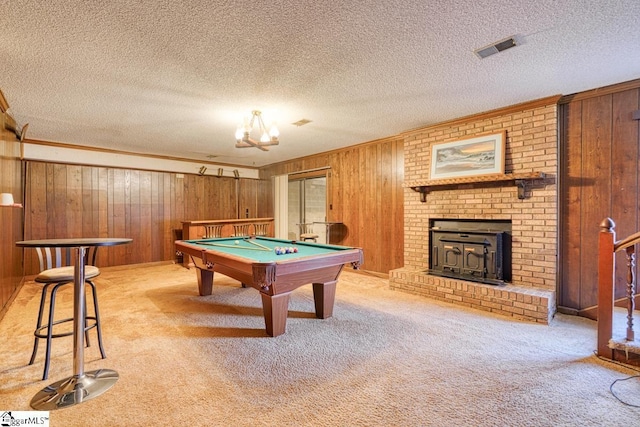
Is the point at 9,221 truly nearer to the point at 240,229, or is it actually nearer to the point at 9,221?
the point at 9,221

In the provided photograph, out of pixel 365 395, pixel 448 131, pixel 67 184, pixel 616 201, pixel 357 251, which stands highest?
pixel 448 131

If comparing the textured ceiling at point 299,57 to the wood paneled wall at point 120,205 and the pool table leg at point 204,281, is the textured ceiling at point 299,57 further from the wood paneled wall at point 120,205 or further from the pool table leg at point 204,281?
the pool table leg at point 204,281

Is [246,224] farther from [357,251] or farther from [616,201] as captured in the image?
[616,201]

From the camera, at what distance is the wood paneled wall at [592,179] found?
2.87 metres

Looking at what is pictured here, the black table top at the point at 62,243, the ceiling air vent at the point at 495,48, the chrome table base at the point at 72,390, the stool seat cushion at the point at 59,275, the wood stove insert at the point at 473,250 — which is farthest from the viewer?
the wood stove insert at the point at 473,250

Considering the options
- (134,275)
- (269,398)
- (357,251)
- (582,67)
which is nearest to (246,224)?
(134,275)

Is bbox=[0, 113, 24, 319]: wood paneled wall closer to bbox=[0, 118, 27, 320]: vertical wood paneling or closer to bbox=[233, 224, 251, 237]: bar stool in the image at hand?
bbox=[0, 118, 27, 320]: vertical wood paneling

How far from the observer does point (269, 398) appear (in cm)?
177

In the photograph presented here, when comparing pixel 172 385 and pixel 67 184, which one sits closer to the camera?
pixel 172 385

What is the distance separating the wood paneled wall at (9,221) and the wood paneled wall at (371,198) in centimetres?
457

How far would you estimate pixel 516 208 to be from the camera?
3443 millimetres

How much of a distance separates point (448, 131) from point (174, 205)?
559cm

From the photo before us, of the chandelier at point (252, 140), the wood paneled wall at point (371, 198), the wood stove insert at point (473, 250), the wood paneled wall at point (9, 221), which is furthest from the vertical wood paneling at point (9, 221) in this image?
the wood stove insert at point (473, 250)

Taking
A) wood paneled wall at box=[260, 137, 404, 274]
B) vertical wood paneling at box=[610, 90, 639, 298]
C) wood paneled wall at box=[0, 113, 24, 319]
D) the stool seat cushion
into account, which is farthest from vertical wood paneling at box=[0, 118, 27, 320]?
vertical wood paneling at box=[610, 90, 639, 298]
